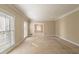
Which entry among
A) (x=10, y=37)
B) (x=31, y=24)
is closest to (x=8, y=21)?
(x=10, y=37)

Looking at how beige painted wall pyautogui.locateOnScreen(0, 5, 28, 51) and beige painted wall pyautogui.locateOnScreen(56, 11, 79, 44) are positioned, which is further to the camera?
beige painted wall pyautogui.locateOnScreen(56, 11, 79, 44)

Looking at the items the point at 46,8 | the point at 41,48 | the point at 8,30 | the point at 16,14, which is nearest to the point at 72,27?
the point at 46,8

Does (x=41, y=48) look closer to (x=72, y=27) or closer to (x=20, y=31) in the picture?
(x=20, y=31)

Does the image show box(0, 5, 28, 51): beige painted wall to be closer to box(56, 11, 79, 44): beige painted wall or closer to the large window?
the large window

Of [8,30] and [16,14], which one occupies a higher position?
[16,14]

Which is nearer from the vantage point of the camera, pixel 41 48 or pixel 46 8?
pixel 41 48

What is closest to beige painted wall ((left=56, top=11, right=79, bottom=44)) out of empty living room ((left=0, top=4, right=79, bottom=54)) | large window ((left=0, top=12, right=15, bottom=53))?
empty living room ((left=0, top=4, right=79, bottom=54))

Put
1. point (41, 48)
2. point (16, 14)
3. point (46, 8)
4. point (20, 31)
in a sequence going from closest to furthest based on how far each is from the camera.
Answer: point (41, 48)
point (46, 8)
point (16, 14)
point (20, 31)

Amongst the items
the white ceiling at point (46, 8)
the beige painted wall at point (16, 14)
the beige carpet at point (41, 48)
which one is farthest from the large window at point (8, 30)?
the white ceiling at point (46, 8)

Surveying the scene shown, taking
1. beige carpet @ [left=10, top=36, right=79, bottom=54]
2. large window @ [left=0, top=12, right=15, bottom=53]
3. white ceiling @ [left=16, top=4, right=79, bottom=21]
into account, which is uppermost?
white ceiling @ [left=16, top=4, right=79, bottom=21]

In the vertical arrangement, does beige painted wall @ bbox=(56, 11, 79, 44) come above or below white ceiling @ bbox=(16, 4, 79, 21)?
below
